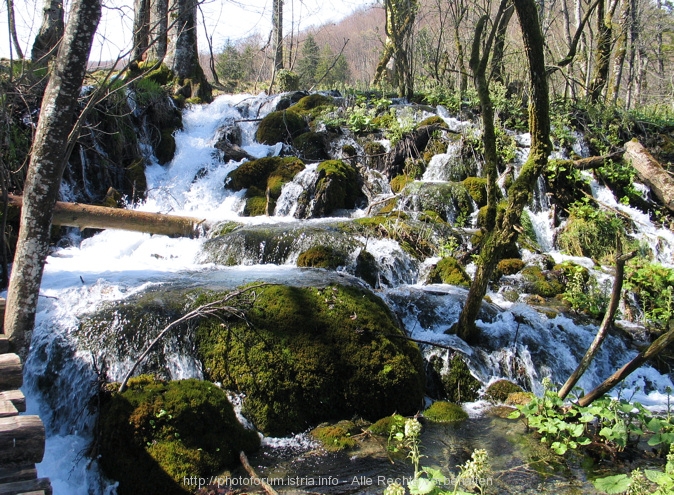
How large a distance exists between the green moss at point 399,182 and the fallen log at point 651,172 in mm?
4981

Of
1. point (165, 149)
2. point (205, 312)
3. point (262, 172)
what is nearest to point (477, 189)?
point (262, 172)

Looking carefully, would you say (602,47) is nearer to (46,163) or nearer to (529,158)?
(529,158)

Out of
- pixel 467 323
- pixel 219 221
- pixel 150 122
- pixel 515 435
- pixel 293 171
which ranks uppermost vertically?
pixel 150 122

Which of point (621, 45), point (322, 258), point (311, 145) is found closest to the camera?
point (322, 258)

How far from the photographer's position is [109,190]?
35.3 ft

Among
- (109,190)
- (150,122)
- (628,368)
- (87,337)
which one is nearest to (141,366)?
(87,337)

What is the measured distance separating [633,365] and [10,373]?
4678 millimetres

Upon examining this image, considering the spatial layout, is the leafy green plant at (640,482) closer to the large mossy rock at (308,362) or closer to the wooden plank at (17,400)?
the large mossy rock at (308,362)

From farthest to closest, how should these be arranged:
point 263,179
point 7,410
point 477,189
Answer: point 263,179
point 477,189
point 7,410

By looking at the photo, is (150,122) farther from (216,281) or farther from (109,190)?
(216,281)

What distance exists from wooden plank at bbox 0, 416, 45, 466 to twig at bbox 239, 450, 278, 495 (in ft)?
5.16

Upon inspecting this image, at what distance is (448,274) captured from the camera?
319 inches

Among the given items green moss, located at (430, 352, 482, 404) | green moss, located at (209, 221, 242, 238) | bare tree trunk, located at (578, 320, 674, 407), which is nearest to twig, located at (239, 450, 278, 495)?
green moss, located at (430, 352, 482, 404)

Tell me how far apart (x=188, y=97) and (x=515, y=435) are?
14974 mm
